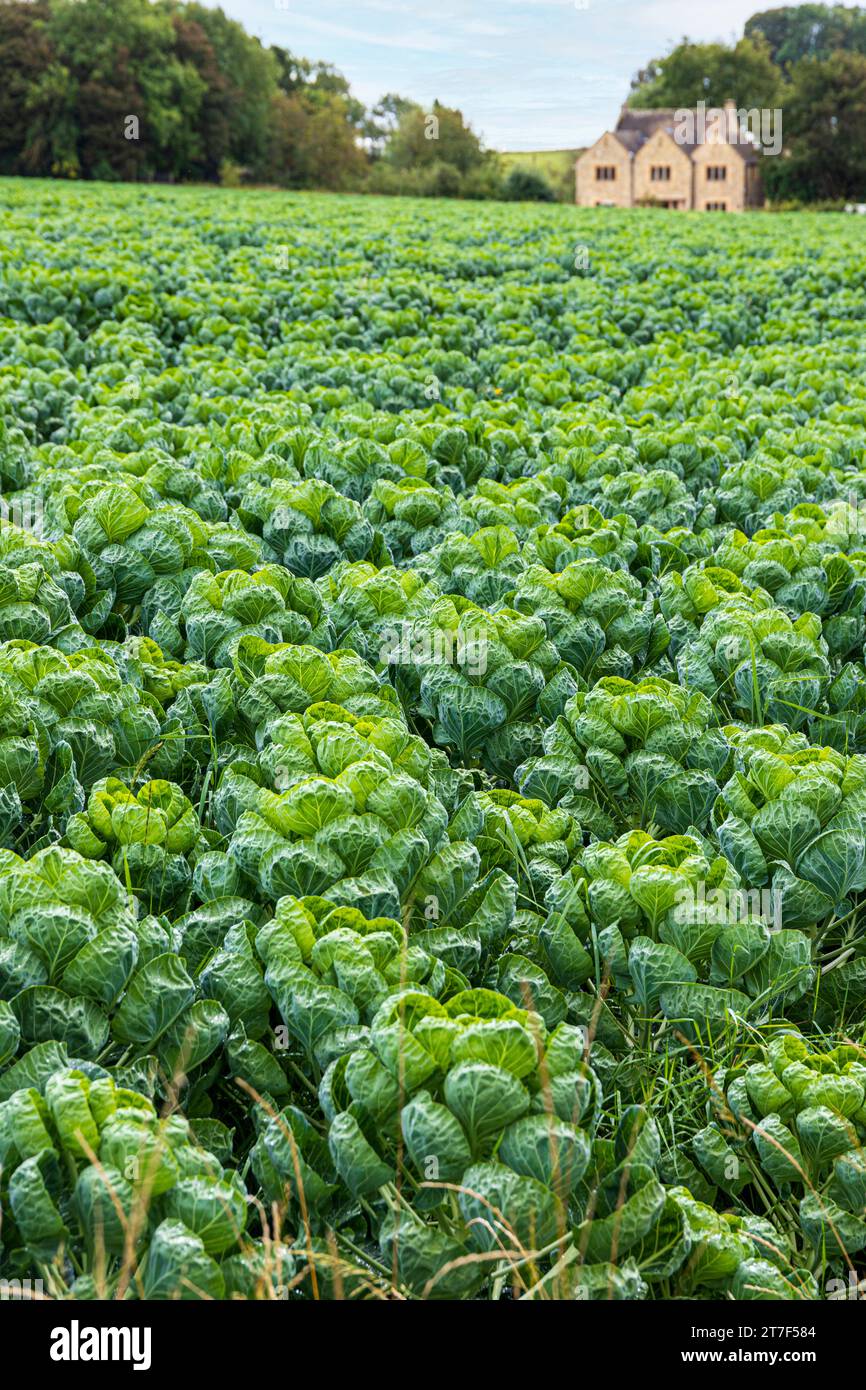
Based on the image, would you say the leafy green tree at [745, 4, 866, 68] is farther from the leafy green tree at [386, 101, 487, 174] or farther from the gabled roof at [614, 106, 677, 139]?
the leafy green tree at [386, 101, 487, 174]

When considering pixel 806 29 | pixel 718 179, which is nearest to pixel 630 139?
pixel 718 179

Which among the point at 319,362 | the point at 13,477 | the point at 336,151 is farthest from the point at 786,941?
the point at 336,151

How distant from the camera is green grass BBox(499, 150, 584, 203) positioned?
195ft

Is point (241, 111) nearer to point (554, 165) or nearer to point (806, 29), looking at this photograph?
point (554, 165)

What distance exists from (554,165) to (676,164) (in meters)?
19.0

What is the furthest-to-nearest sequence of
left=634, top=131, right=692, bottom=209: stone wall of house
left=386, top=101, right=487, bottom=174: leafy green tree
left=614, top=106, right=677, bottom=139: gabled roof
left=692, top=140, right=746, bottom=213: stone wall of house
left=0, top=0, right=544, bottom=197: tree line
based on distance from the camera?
left=614, top=106, right=677, bottom=139: gabled roof < left=634, top=131, right=692, bottom=209: stone wall of house < left=692, top=140, right=746, bottom=213: stone wall of house < left=386, top=101, right=487, bottom=174: leafy green tree < left=0, top=0, right=544, bottom=197: tree line

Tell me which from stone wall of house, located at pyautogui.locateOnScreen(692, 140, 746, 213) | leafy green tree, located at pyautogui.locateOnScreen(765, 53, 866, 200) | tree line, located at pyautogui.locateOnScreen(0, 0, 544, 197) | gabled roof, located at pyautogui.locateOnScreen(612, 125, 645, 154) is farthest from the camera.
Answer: gabled roof, located at pyautogui.locateOnScreen(612, 125, 645, 154)

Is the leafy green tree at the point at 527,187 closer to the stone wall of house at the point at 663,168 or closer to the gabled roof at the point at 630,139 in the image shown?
the stone wall of house at the point at 663,168

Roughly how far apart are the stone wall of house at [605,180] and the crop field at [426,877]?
7291cm

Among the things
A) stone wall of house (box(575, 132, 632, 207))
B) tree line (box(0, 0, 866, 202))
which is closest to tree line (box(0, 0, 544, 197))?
tree line (box(0, 0, 866, 202))

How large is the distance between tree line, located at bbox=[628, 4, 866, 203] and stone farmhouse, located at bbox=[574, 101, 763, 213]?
1.80 meters

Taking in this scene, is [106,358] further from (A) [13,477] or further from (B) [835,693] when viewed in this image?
(B) [835,693]

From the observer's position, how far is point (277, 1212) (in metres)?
1.77

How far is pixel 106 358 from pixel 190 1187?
7.76m
